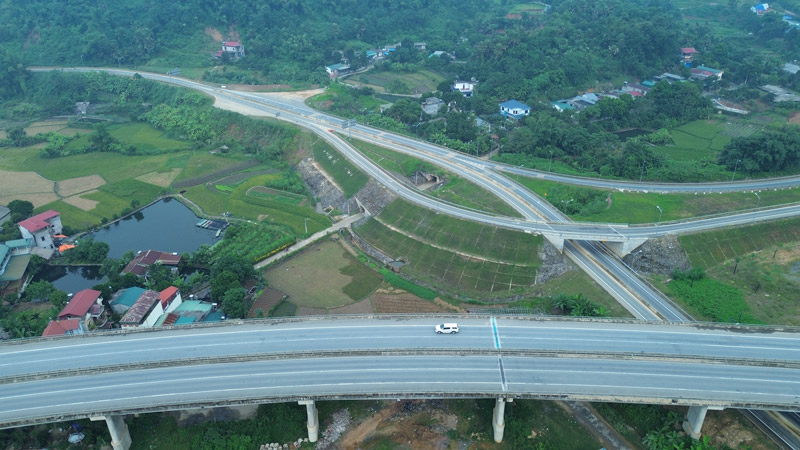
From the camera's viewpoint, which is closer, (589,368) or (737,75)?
(589,368)

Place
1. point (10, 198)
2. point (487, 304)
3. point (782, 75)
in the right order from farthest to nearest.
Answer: point (782, 75), point (10, 198), point (487, 304)

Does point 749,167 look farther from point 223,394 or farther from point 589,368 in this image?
point 223,394

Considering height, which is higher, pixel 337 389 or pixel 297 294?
pixel 337 389

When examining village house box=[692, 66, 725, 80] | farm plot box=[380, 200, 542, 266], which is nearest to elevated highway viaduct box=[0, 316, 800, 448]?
farm plot box=[380, 200, 542, 266]

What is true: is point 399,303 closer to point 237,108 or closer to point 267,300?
point 267,300

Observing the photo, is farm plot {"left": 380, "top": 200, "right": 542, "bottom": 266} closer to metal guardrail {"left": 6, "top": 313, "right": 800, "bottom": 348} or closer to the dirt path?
metal guardrail {"left": 6, "top": 313, "right": 800, "bottom": 348}

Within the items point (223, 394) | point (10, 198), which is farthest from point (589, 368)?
point (10, 198)

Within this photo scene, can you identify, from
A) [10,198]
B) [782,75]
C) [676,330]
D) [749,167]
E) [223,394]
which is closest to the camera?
[223,394]
